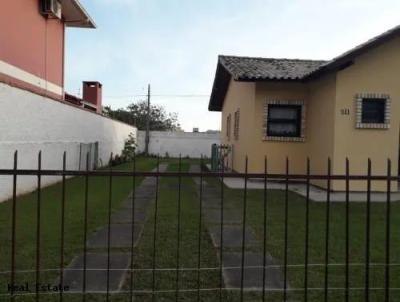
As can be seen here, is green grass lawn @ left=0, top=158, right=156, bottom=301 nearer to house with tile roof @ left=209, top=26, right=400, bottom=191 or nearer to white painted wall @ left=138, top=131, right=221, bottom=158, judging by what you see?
house with tile roof @ left=209, top=26, right=400, bottom=191

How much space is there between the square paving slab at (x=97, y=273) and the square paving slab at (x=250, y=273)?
41.6 inches

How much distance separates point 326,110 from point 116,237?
827 centimetres

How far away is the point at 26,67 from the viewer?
14836 millimetres

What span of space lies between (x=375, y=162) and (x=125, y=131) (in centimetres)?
1988

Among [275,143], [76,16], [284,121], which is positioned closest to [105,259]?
[275,143]

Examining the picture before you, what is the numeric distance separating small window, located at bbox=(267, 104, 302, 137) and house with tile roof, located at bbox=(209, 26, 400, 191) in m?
0.03

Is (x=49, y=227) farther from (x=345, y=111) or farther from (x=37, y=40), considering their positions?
(x=37, y=40)

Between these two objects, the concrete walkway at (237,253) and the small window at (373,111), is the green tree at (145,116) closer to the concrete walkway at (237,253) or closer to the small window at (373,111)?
the small window at (373,111)

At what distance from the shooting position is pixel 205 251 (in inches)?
235

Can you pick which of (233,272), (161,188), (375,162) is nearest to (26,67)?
(161,188)

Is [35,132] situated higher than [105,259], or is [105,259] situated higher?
[35,132]

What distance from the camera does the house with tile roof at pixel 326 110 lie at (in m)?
12.5

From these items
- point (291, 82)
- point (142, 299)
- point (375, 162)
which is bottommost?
point (142, 299)

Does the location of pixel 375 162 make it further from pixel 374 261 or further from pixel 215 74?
pixel 215 74
